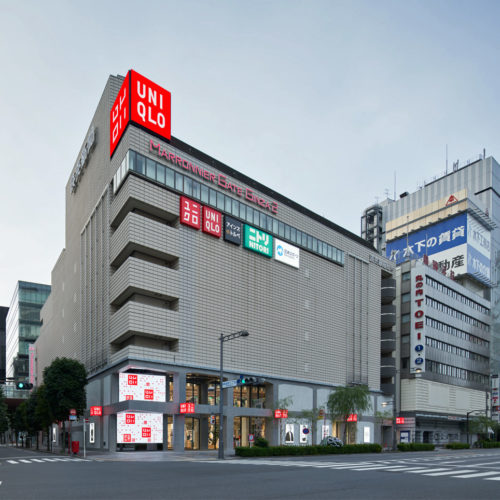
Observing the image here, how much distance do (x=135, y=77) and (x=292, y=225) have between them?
29.2 meters

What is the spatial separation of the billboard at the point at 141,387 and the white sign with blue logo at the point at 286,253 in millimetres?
23468

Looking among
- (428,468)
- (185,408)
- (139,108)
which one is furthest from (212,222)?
(428,468)

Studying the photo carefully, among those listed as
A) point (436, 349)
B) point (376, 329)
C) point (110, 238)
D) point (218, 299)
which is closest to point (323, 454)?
point (218, 299)

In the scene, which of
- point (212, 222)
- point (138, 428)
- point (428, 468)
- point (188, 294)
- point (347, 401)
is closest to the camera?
point (428, 468)

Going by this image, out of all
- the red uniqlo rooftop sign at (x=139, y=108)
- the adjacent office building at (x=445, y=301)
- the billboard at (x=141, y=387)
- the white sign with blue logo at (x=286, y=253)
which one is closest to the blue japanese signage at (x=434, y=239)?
the adjacent office building at (x=445, y=301)

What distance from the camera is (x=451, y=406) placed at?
10362 centimetres

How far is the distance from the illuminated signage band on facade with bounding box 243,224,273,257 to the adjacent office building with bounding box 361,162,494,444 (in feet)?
117

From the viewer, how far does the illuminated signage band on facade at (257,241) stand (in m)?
71.1

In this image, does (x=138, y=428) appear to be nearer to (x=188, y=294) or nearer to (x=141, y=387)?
(x=141, y=387)

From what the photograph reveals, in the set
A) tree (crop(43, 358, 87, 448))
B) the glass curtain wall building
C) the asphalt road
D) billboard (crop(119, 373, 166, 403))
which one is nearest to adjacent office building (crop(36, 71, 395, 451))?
billboard (crop(119, 373, 166, 403))

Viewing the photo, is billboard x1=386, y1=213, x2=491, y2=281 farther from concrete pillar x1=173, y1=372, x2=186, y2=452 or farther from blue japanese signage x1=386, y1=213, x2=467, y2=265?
concrete pillar x1=173, y1=372, x2=186, y2=452

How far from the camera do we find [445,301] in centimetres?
10438

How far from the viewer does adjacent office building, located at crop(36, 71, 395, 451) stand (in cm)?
6034

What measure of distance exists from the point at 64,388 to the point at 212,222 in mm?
24851
